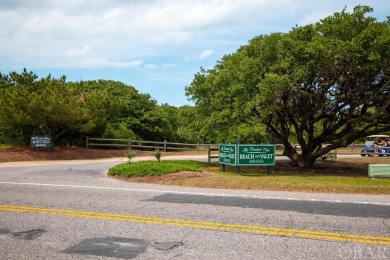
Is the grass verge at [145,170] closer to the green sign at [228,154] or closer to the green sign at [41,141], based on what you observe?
the green sign at [228,154]

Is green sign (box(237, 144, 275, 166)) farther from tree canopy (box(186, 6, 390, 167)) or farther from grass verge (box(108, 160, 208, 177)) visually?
grass verge (box(108, 160, 208, 177))

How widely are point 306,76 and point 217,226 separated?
12.7m

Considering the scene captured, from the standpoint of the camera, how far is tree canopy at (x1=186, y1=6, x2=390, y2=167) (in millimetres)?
16578

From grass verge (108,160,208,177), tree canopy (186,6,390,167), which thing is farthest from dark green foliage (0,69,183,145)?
grass verge (108,160,208,177)

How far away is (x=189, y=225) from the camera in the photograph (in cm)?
720

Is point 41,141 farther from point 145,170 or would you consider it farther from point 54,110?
point 145,170

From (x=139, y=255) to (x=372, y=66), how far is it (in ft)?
49.2

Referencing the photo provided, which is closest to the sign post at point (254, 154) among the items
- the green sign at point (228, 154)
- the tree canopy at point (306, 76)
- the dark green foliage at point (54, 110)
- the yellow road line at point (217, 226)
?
the green sign at point (228, 154)

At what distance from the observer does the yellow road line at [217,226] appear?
20.9 ft

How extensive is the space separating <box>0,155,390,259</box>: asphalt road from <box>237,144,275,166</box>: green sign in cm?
514

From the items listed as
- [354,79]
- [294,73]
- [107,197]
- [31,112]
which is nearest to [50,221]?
[107,197]

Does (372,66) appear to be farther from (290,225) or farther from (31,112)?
(31,112)

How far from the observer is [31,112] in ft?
80.1

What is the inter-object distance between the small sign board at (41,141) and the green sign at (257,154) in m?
15.9
